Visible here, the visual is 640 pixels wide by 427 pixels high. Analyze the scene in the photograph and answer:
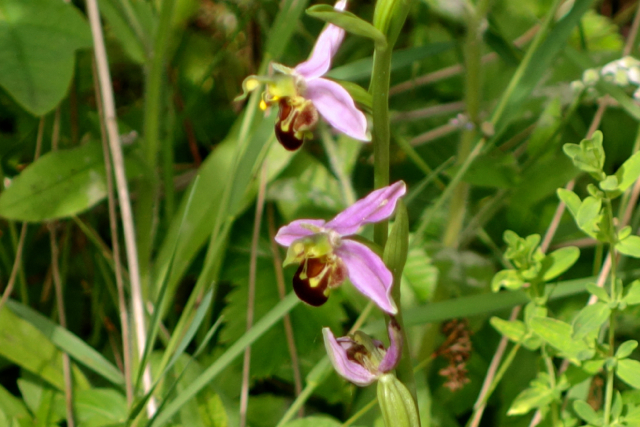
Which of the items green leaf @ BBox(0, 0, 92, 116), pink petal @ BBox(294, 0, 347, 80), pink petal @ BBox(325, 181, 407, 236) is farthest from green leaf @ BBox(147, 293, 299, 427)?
green leaf @ BBox(0, 0, 92, 116)

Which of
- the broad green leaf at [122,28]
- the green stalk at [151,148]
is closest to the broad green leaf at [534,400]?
the green stalk at [151,148]

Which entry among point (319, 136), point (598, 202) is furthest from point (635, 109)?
point (319, 136)

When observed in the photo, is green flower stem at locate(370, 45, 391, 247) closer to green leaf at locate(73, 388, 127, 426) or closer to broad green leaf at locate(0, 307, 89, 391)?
green leaf at locate(73, 388, 127, 426)

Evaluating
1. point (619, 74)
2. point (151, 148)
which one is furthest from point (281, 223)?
point (619, 74)

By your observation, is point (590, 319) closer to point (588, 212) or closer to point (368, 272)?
point (588, 212)

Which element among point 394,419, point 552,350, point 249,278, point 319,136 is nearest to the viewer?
point 394,419

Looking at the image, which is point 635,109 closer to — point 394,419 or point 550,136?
point 550,136
